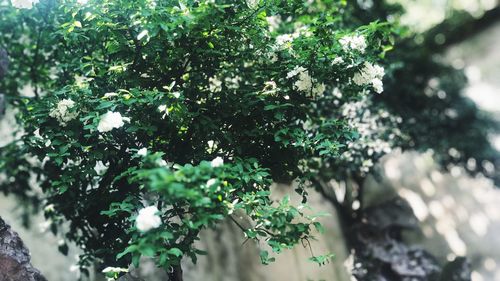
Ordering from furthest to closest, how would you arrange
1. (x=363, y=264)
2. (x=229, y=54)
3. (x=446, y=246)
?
(x=446, y=246)
(x=363, y=264)
(x=229, y=54)

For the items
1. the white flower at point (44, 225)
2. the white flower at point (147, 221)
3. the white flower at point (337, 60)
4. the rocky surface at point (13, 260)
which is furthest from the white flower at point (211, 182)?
the white flower at point (44, 225)

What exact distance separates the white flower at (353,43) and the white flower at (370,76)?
0.15 metres

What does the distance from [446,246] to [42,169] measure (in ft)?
21.5

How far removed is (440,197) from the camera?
314 inches

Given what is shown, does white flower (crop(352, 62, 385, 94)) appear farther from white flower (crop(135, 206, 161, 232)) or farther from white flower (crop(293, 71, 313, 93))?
white flower (crop(135, 206, 161, 232))

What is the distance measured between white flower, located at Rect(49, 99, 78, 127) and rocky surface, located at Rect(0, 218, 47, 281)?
1149 millimetres

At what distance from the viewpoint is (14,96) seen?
479cm

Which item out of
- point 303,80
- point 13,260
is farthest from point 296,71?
point 13,260

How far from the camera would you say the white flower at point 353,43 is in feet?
12.0

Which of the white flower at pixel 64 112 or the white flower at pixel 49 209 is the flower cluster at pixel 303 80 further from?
the white flower at pixel 49 209

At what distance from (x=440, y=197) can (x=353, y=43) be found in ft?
17.6

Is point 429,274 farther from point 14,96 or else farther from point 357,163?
point 14,96

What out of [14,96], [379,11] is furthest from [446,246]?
[14,96]

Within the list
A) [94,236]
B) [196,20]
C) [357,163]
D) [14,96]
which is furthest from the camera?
[357,163]
